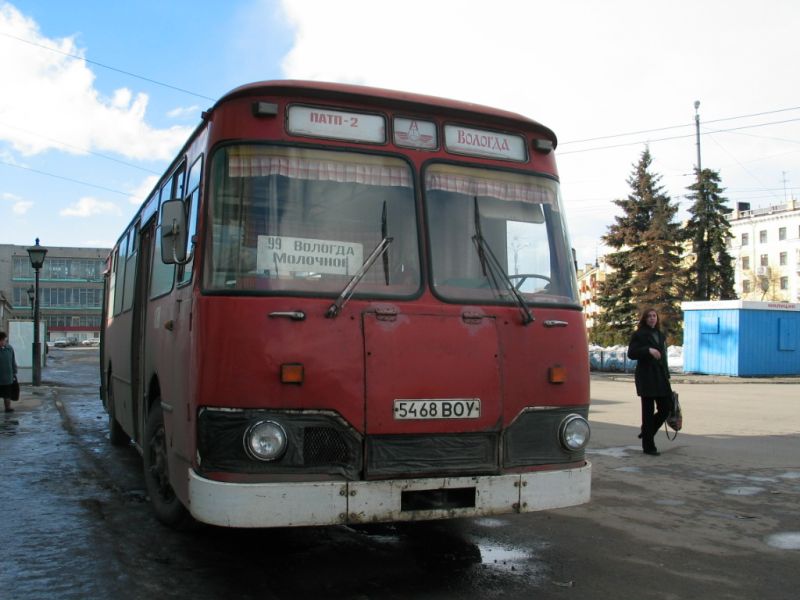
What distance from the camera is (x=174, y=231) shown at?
16.2 ft

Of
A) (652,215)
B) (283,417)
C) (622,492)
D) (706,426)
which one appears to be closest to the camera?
(283,417)

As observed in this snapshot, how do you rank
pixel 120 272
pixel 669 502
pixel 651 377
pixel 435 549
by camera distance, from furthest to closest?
pixel 120 272, pixel 651 377, pixel 669 502, pixel 435 549

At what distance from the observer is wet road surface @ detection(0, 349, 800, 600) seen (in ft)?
15.3

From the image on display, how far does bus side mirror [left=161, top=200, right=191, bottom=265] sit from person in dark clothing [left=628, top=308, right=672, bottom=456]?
6662 mm

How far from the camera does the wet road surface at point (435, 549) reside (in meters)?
4.67

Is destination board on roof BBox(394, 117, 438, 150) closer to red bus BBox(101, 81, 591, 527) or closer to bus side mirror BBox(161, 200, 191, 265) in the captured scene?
red bus BBox(101, 81, 591, 527)

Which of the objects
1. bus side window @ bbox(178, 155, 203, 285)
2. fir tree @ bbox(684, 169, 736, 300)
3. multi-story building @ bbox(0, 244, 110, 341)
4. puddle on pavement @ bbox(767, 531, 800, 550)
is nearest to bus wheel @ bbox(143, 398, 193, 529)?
bus side window @ bbox(178, 155, 203, 285)

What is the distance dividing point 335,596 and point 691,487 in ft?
16.0

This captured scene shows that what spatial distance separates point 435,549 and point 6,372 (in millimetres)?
12922

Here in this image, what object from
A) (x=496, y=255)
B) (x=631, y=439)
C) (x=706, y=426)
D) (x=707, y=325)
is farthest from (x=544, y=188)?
(x=707, y=325)

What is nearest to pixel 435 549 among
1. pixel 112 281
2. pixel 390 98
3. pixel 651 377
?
pixel 390 98

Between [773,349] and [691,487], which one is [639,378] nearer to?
[691,487]

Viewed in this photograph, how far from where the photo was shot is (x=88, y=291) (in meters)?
119

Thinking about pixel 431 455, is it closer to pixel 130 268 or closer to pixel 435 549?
pixel 435 549
